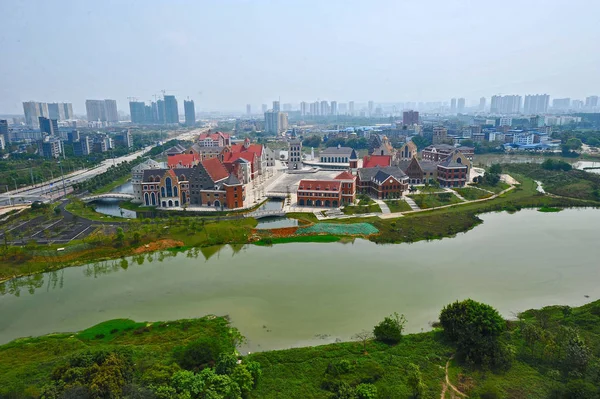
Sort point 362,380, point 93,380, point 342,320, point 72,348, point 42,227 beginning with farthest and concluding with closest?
point 42,227
point 342,320
point 72,348
point 362,380
point 93,380

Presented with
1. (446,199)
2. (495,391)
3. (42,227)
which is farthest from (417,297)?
(42,227)

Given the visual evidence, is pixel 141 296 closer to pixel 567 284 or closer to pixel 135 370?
pixel 135 370

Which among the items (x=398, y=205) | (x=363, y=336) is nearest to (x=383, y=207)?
(x=398, y=205)

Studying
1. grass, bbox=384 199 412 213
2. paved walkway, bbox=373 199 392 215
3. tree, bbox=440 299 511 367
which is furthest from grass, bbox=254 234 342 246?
tree, bbox=440 299 511 367

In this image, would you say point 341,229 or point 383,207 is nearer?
point 341,229

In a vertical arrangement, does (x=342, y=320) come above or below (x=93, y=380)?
below

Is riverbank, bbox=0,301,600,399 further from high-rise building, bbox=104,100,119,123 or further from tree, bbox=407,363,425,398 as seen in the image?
high-rise building, bbox=104,100,119,123

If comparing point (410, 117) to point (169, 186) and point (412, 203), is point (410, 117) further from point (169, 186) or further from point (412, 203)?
point (169, 186)
